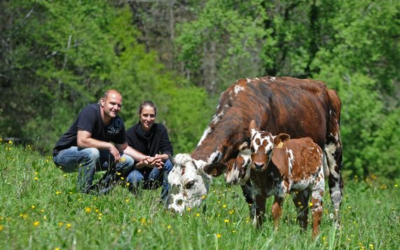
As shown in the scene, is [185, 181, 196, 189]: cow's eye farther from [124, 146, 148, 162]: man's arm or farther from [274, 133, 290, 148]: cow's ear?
[124, 146, 148, 162]: man's arm

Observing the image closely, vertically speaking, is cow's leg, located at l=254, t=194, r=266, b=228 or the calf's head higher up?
the calf's head

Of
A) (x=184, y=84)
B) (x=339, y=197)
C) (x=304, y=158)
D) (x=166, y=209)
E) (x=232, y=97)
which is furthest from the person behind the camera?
(x=184, y=84)

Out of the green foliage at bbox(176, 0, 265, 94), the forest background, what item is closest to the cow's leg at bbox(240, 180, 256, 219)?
the forest background

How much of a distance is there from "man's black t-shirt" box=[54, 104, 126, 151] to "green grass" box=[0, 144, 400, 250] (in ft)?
1.56

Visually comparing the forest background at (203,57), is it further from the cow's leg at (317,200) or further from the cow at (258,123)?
the cow's leg at (317,200)

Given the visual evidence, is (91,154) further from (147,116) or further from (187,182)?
(187,182)

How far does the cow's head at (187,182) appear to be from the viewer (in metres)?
8.49

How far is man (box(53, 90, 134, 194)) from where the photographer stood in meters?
9.15

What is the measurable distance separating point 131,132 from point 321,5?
60.1ft

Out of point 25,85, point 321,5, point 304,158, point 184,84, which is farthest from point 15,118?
point 304,158

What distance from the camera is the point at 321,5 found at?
2689cm

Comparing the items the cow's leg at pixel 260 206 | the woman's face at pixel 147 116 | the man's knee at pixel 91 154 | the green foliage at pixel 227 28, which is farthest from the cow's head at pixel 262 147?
the green foliage at pixel 227 28

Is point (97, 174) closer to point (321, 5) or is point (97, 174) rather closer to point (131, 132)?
point (131, 132)

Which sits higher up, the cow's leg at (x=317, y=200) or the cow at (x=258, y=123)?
the cow at (x=258, y=123)
